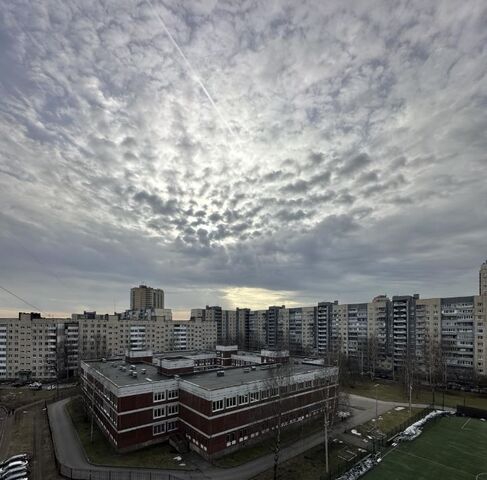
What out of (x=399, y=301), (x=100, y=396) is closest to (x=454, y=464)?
(x=100, y=396)

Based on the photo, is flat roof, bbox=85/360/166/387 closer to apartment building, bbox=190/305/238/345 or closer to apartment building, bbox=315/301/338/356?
apartment building, bbox=315/301/338/356

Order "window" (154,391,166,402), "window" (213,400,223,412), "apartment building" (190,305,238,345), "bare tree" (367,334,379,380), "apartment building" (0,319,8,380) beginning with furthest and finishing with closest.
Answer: "apartment building" (190,305,238,345) < "bare tree" (367,334,379,380) < "apartment building" (0,319,8,380) < "window" (154,391,166,402) < "window" (213,400,223,412)

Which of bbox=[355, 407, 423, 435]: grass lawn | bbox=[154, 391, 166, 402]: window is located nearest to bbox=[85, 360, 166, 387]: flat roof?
bbox=[154, 391, 166, 402]: window

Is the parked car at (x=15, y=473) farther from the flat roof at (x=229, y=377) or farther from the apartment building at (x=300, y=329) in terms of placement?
the apartment building at (x=300, y=329)

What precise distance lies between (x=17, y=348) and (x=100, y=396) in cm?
7675

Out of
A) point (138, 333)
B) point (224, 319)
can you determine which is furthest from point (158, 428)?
point (224, 319)

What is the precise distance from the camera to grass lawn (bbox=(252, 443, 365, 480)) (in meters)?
37.3

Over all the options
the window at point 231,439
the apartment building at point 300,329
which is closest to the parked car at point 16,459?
the window at point 231,439

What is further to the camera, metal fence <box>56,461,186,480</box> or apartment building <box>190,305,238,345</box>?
apartment building <box>190,305,238,345</box>

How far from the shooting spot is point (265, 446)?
4478cm

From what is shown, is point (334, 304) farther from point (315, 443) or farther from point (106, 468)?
point (106, 468)

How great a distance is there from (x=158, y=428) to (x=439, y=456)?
124 ft

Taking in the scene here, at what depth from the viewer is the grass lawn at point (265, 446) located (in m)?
40.3

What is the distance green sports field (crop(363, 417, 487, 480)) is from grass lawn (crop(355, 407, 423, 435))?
15.1ft
